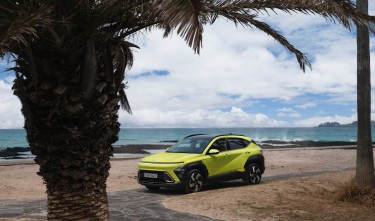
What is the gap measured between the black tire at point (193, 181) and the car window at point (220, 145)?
1.15 meters

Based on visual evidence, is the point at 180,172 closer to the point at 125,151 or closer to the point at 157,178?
the point at 157,178

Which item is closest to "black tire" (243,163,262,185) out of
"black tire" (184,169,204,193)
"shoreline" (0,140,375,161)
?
"black tire" (184,169,204,193)

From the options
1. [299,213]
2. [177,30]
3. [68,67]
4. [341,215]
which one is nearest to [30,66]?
[68,67]

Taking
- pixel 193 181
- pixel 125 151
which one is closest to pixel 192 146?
pixel 193 181

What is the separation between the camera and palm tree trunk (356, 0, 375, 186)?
11.8 metres

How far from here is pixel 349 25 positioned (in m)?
6.40

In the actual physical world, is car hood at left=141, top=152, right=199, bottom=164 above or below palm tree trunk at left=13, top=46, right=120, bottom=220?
below

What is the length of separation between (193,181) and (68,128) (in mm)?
7234

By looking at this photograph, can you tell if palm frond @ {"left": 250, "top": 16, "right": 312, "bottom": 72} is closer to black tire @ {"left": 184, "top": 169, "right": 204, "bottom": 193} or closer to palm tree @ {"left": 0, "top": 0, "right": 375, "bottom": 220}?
palm tree @ {"left": 0, "top": 0, "right": 375, "bottom": 220}

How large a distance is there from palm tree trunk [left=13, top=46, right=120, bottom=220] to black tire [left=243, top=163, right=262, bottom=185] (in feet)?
27.5

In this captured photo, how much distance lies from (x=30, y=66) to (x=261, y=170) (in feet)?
32.9

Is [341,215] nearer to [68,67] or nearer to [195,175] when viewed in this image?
[195,175]

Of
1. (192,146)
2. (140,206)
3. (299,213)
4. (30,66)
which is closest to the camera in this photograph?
(30,66)

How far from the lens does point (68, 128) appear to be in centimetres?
580
